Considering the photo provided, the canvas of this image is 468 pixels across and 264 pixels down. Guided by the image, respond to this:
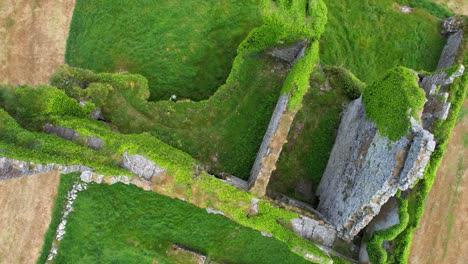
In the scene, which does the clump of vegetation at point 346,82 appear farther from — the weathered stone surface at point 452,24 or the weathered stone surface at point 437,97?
the weathered stone surface at point 452,24

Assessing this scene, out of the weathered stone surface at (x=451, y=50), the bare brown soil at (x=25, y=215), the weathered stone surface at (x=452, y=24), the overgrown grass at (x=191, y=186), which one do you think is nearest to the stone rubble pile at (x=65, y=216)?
the bare brown soil at (x=25, y=215)

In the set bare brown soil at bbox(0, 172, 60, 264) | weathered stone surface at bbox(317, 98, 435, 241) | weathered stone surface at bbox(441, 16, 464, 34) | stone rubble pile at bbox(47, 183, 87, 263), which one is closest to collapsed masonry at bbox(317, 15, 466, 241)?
weathered stone surface at bbox(317, 98, 435, 241)

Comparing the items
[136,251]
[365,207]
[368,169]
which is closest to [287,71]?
[368,169]

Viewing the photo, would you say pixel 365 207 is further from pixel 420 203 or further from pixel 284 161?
pixel 284 161

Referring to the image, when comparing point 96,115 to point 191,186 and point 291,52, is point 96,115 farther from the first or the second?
point 291,52

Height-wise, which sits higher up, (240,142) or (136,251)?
(240,142)

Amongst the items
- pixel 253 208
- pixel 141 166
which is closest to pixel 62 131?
pixel 141 166

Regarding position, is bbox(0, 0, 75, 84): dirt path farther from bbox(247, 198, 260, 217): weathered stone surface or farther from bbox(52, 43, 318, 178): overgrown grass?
bbox(247, 198, 260, 217): weathered stone surface
